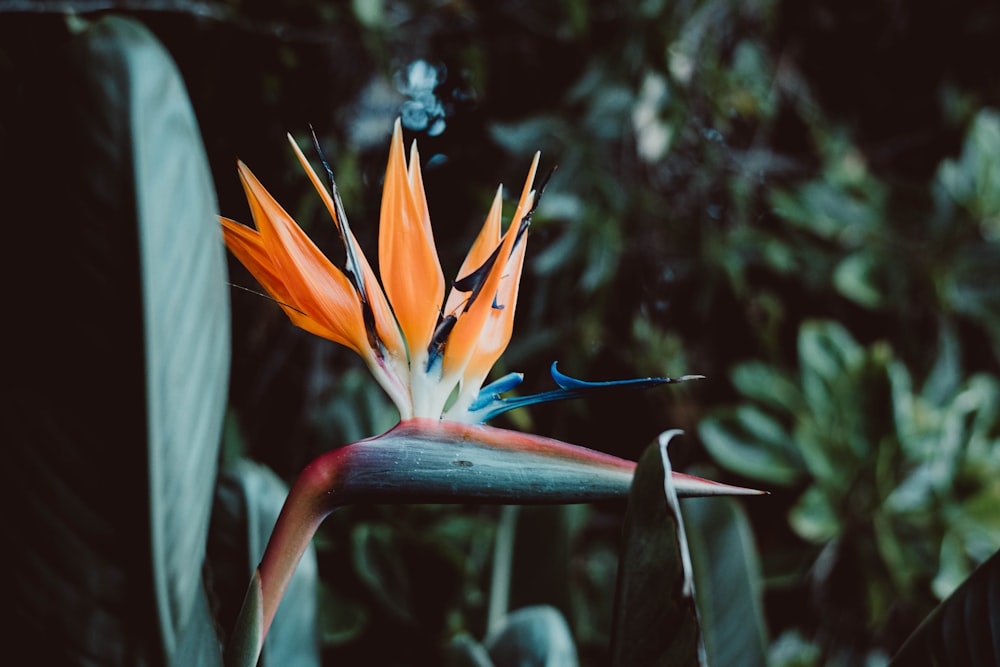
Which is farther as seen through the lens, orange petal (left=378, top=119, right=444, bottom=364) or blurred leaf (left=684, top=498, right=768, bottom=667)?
blurred leaf (left=684, top=498, right=768, bottom=667)

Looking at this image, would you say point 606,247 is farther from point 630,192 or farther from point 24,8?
point 24,8

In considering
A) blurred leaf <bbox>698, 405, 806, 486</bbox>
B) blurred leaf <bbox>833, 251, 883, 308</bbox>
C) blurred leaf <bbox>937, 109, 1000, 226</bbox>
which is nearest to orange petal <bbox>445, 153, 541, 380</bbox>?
blurred leaf <bbox>698, 405, 806, 486</bbox>

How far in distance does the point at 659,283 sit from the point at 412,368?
105 cm

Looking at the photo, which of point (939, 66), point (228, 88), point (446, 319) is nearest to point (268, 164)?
point (228, 88)

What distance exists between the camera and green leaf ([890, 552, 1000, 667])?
357 mm

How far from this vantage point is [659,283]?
136cm

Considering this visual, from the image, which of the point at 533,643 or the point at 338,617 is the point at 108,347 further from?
the point at 338,617

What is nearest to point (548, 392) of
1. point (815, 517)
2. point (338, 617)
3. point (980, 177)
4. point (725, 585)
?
point (725, 585)

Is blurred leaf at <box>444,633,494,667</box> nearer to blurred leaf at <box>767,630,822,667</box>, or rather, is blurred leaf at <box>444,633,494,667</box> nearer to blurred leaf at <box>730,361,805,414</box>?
blurred leaf at <box>767,630,822,667</box>

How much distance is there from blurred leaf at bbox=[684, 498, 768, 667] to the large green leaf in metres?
0.45

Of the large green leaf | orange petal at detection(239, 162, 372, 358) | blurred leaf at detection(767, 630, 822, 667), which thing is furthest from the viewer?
blurred leaf at detection(767, 630, 822, 667)

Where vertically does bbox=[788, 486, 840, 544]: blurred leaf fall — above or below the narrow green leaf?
below

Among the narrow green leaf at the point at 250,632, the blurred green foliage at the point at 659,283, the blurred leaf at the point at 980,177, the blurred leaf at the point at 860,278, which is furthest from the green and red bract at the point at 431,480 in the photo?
the blurred leaf at the point at 980,177

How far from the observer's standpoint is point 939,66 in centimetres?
170
